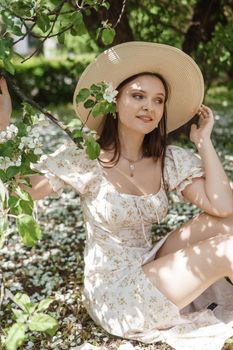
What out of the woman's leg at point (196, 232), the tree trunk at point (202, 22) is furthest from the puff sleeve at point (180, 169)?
the tree trunk at point (202, 22)

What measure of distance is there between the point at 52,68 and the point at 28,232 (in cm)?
1221

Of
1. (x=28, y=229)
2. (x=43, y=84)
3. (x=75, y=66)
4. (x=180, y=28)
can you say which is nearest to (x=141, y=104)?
(x=28, y=229)

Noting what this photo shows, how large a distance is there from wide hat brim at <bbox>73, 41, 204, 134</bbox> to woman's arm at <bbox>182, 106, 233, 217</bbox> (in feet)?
0.84

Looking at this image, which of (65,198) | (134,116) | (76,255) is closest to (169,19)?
(65,198)

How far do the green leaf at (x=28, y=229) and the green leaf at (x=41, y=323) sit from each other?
0.80 feet

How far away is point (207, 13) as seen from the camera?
264 inches

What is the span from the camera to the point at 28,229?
180 centimetres

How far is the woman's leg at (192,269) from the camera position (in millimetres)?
2658

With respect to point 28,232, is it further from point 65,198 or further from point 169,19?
point 169,19

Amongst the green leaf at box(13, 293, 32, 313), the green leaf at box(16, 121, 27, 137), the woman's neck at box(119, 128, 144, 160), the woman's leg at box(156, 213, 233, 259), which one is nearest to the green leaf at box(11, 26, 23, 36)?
the green leaf at box(16, 121, 27, 137)

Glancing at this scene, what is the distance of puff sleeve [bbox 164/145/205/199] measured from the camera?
9.79 feet

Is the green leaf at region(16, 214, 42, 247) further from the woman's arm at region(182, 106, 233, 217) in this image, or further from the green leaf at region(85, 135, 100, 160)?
the woman's arm at region(182, 106, 233, 217)

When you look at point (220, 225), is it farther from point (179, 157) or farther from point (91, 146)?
point (91, 146)

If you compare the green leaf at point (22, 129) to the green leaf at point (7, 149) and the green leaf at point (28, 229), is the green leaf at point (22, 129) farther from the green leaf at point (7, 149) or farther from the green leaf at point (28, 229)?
the green leaf at point (28, 229)
